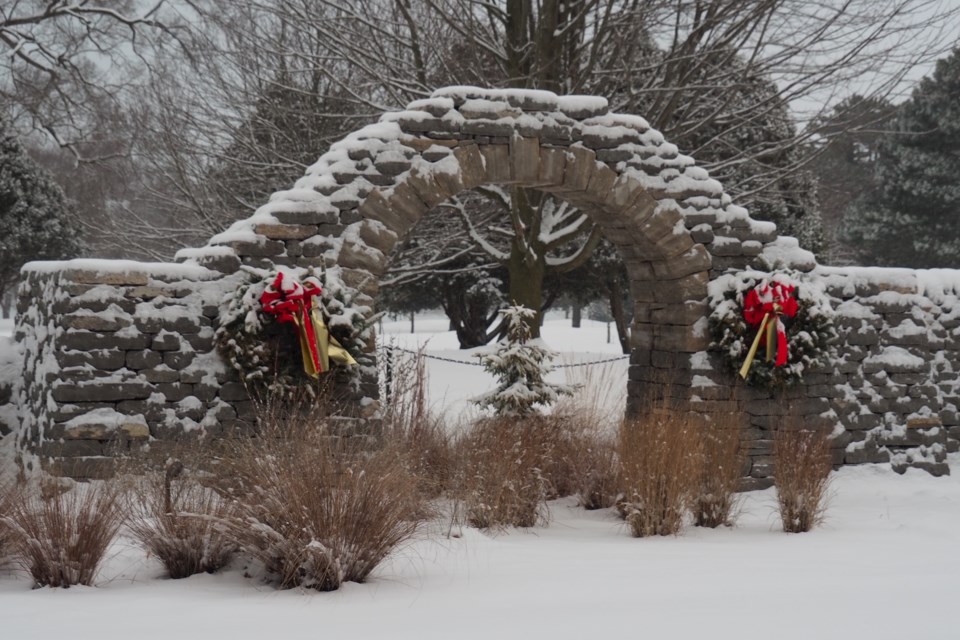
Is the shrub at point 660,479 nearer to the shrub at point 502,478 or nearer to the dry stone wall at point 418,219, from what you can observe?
the shrub at point 502,478

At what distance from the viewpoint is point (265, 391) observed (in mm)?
6637

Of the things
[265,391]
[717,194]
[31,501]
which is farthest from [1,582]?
[717,194]

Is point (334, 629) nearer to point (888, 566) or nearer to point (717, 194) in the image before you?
point (888, 566)

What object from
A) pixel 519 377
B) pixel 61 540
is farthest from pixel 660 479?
pixel 61 540

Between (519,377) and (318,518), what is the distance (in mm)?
3575

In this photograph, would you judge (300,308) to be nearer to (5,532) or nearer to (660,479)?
(5,532)

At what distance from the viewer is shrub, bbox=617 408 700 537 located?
20.5 feet

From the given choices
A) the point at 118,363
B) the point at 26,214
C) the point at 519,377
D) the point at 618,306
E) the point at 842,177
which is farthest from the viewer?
the point at 842,177

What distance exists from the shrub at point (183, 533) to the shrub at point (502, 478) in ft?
6.22

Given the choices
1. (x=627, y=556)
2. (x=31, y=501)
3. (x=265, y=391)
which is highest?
(x=265, y=391)

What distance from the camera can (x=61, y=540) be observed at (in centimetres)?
441

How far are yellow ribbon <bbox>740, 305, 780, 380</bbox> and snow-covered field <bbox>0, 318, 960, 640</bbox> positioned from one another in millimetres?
1555

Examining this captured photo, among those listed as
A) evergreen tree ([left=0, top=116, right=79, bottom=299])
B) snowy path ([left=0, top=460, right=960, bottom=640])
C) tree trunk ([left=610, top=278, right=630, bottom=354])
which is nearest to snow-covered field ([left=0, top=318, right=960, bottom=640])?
snowy path ([left=0, top=460, right=960, bottom=640])

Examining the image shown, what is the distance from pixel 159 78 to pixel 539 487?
34.6 feet
